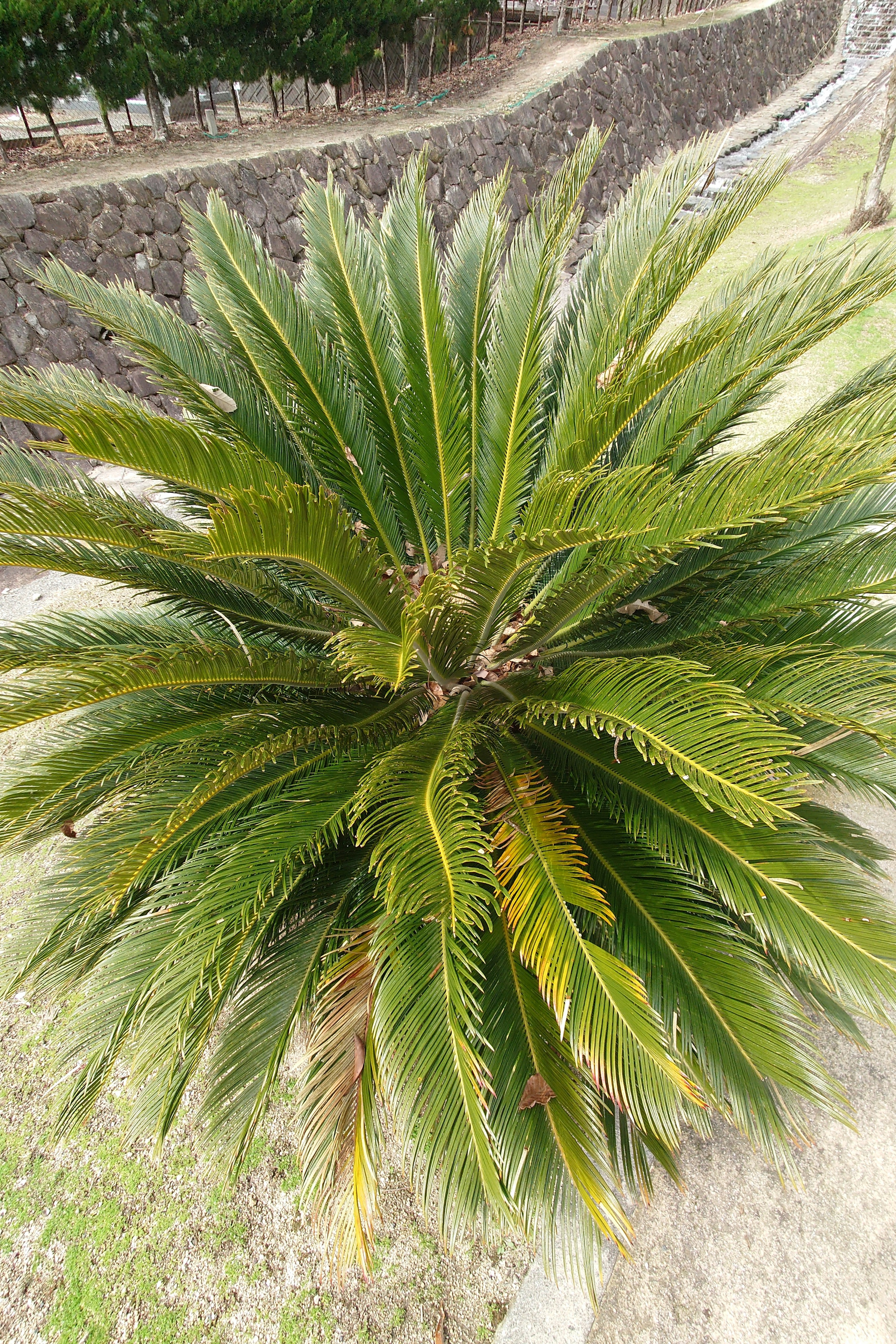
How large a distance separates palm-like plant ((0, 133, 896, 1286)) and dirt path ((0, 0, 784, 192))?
5.65 meters

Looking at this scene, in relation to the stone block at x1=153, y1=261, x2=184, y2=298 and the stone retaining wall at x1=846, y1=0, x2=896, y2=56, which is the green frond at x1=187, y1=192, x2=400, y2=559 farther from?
the stone retaining wall at x1=846, y1=0, x2=896, y2=56

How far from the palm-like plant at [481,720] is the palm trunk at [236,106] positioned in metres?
7.57

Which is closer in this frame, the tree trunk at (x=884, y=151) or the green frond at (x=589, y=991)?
the green frond at (x=589, y=991)

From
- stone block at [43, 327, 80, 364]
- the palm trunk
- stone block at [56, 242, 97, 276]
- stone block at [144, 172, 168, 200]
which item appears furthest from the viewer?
the palm trunk

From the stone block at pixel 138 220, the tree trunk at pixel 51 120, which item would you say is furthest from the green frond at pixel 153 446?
the tree trunk at pixel 51 120

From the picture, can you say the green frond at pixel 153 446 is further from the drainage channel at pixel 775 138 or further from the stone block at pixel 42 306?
the drainage channel at pixel 775 138

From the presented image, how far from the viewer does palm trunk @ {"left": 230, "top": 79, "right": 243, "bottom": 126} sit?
26.6 feet

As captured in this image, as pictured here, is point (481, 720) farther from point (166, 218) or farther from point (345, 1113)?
point (166, 218)

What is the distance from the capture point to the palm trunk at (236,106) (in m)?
8.09

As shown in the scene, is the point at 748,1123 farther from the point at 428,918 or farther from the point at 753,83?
the point at 753,83

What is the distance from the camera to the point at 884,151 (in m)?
7.15

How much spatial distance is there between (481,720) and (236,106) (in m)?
9.49

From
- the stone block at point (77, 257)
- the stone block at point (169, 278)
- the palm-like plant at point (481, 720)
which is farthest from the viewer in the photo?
the stone block at point (169, 278)

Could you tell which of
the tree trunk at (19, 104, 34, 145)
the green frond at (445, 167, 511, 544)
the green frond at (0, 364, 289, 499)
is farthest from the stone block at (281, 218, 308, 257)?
the green frond at (0, 364, 289, 499)
